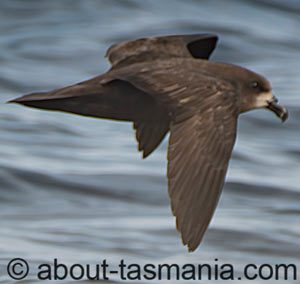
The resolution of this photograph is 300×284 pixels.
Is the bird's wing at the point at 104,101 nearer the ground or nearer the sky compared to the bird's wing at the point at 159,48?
nearer the sky

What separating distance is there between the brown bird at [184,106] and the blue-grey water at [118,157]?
6.71 feet

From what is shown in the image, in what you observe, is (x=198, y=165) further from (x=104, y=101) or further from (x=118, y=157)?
(x=118, y=157)

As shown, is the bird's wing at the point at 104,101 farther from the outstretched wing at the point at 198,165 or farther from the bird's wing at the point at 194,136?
the outstretched wing at the point at 198,165

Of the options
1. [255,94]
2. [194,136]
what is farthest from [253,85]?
[194,136]

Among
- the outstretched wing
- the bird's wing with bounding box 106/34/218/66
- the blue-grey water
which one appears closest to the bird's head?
the outstretched wing

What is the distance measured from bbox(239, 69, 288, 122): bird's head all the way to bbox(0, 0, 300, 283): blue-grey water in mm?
2041

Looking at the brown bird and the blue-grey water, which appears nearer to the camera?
the brown bird

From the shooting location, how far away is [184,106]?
6.46 m

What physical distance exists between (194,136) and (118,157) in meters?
5.33

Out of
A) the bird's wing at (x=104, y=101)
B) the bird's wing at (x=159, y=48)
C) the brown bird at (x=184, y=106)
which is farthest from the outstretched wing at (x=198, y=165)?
the bird's wing at (x=159, y=48)

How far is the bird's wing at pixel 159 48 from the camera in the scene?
747cm

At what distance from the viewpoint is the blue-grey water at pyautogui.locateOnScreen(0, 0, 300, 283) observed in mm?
9562

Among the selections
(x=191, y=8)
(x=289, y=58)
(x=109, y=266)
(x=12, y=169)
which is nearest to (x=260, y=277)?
(x=109, y=266)

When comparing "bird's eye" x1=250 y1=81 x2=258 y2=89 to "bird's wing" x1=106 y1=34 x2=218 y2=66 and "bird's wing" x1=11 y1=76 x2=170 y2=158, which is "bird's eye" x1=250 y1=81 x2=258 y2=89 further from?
"bird's wing" x1=106 y1=34 x2=218 y2=66
